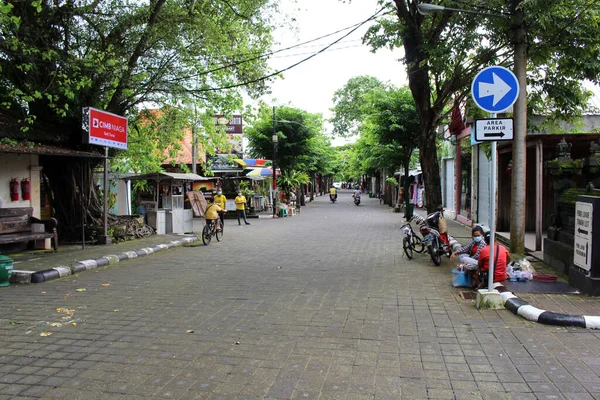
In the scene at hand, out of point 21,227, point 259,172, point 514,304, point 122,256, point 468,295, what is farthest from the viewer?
point 259,172

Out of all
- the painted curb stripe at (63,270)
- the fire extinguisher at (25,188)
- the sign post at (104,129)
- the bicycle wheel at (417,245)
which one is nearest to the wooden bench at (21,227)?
the fire extinguisher at (25,188)

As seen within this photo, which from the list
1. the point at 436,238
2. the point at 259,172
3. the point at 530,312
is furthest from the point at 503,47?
the point at 259,172

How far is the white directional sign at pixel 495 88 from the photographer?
600cm

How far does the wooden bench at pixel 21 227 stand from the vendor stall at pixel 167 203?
4.10 metres

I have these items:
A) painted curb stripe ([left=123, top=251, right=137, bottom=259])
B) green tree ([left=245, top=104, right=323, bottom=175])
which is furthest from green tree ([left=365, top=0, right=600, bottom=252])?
green tree ([left=245, top=104, right=323, bottom=175])

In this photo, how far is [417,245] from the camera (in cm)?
1141

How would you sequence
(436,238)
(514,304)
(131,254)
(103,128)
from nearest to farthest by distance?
(514,304) < (436,238) < (131,254) < (103,128)

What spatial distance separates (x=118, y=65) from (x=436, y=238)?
9237 mm

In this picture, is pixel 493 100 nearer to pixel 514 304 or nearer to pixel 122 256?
pixel 514 304

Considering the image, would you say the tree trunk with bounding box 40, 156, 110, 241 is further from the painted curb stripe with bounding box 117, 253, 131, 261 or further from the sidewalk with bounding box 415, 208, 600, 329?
the sidewalk with bounding box 415, 208, 600, 329

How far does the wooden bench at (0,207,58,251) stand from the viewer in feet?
34.1

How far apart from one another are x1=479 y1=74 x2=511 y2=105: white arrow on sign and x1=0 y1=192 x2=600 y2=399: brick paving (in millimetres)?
2913

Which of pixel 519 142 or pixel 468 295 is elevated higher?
pixel 519 142

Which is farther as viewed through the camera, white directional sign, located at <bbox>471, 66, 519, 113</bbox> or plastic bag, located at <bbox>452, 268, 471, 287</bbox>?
plastic bag, located at <bbox>452, 268, 471, 287</bbox>
